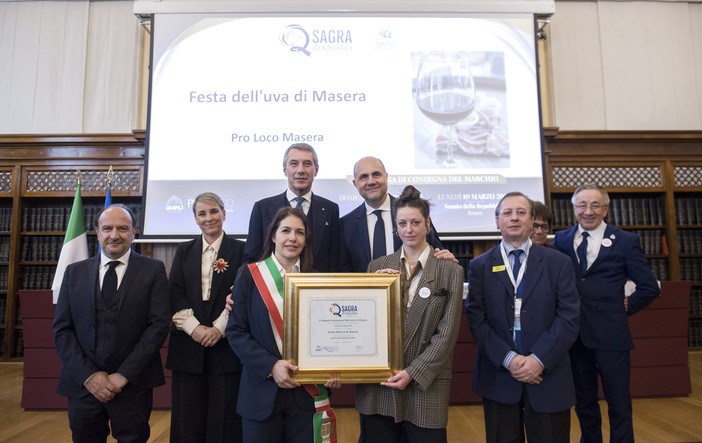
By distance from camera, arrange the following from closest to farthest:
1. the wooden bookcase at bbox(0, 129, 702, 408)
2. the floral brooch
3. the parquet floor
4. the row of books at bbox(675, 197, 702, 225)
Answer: the floral brooch
the parquet floor
the wooden bookcase at bbox(0, 129, 702, 408)
the row of books at bbox(675, 197, 702, 225)

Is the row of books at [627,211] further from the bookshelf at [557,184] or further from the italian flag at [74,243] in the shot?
the italian flag at [74,243]

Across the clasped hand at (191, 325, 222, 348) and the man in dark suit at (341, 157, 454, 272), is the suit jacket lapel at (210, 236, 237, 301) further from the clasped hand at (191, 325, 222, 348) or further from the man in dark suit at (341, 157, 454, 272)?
the man in dark suit at (341, 157, 454, 272)

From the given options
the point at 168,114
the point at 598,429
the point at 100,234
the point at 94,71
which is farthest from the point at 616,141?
the point at 94,71

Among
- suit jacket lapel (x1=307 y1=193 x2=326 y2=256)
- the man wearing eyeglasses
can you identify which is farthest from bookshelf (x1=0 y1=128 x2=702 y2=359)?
suit jacket lapel (x1=307 y1=193 x2=326 y2=256)

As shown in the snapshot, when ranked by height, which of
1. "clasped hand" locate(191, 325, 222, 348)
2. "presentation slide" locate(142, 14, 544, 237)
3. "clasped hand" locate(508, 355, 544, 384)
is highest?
"presentation slide" locate(142, 14, 544, 237)

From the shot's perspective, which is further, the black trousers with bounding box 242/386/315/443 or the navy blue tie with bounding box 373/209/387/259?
the navy blue tie with bounding box 373/209/387/259

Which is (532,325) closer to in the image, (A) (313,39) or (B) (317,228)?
(B) (317,228)

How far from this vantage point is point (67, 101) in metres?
5.77

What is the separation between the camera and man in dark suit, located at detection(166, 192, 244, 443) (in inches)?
80.0

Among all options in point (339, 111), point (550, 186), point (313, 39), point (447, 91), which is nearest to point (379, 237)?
point (339, 111)

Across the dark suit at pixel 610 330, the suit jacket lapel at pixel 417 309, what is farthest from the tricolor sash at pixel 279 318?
the dark suit at pixel 610 330

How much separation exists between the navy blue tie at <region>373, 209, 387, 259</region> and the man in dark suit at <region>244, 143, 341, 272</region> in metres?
0.20

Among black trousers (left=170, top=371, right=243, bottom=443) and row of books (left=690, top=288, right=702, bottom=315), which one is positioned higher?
row of books (left=690, top=288, right=702, bottom=315)

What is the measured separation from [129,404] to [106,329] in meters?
0.34
